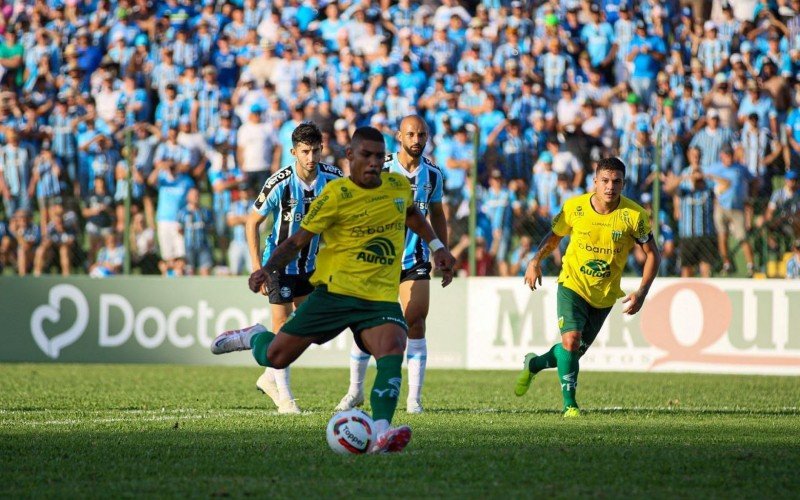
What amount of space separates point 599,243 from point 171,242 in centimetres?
969

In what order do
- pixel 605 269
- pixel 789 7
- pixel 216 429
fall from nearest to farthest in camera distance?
pixel 216 429 < pixel 605 269 < pixel 789 7

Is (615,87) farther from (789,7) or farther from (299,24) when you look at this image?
(299,24)

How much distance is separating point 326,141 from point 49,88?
6.03 metres

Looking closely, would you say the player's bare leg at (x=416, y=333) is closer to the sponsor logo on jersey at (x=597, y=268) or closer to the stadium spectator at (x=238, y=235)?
the sponsor logo on jersey at (x=597, y=268)

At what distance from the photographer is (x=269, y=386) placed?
37.2ft

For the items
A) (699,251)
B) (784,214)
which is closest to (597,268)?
(699,251)

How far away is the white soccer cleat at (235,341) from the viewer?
359 inches

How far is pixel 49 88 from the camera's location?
22.8 m

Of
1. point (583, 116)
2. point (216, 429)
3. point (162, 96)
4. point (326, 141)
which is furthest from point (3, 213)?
point (216, 429)

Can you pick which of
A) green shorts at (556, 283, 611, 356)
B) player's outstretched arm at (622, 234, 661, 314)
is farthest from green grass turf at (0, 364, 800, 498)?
player's outstretched arm at (622, 234, 661, 314)

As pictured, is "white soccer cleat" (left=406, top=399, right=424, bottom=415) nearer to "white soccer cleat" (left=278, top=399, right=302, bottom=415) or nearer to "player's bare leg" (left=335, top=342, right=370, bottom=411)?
"player's bare leg" (left=335, top=342, right=370, bottom=411)

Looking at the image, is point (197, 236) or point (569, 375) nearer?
point (569, 375)

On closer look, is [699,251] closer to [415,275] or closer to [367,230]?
[415,275]

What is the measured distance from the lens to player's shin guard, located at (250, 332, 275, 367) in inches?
340
